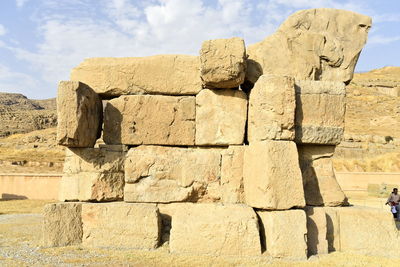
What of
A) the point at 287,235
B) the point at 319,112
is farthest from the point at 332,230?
the point at 319,112

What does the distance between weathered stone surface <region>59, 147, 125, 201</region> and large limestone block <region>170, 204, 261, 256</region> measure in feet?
4.57

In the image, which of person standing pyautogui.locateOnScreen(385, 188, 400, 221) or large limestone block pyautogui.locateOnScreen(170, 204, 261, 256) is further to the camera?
person standing pyautogui.locateOnScreen(385, 188, 400, 221)

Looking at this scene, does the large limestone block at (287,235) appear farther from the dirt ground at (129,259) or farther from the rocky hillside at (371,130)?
the rocky hillside at (371,130)

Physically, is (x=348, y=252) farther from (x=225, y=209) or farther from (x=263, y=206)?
(x=225, y=209)

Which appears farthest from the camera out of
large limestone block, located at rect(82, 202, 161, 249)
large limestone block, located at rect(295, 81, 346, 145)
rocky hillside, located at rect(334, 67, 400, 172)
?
rocky hillside, located at rect(334, 67, 400, 172)

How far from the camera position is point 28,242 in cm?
571

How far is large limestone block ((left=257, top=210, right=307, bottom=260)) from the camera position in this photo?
4.72 metres

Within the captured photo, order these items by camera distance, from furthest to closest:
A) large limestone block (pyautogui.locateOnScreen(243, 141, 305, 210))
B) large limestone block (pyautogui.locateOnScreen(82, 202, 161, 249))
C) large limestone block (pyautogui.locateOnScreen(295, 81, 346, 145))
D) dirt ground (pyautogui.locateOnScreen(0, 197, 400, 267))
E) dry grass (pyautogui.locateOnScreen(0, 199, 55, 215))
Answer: dry grass (pyautogui.locateOnScreen(0, 199, 55, 215)) < large limestone block (pyautogui.locateOnScreen(295, 81, 346, 145)) < large limestone block (pyautogui.locateOnScreen(82, 202, 161, 249)) < large limestone block (pyautogui.locateOnScreen(243, 141, 305, 210)) < dirt ground (pyautogui.locateOnScreen(0, 197, 400, 267))

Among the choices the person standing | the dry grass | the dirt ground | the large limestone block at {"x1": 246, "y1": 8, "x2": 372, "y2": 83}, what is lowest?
the dry grass

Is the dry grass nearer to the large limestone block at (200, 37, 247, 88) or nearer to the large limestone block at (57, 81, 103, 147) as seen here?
the large limestone block at (57, 81, 103, 147)

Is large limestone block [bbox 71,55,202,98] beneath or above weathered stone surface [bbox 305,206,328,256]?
above

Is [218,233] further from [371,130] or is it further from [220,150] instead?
[371,130]

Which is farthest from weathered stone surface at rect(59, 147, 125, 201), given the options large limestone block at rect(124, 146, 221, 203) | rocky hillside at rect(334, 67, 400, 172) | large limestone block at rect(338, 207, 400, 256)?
rocky hillside at rect(334, 67, 400, 172)

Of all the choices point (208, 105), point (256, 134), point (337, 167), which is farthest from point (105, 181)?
point (337, 167)
